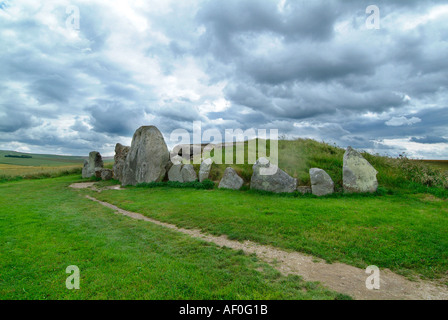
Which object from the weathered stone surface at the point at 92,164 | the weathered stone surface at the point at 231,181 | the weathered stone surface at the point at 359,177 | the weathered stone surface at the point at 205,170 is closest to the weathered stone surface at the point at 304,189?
the weathered stone surface at the point at 359,177

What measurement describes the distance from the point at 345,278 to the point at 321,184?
8854 millimetres

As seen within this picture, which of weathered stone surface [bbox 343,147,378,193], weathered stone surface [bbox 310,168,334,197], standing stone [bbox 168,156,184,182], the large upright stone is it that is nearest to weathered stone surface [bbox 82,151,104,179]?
the large upright stone

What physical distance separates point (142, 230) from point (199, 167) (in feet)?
34.0

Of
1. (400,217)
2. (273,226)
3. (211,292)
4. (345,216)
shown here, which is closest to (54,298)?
(211,292)

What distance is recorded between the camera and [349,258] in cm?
688

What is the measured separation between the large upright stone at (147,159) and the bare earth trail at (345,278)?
1355cm

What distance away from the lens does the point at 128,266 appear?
20.5 feet

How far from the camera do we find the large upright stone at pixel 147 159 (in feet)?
65.5

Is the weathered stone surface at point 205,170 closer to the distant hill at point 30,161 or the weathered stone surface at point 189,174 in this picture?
the weathered stone surface at point 189,174

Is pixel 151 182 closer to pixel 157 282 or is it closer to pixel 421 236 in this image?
pixel 157 282

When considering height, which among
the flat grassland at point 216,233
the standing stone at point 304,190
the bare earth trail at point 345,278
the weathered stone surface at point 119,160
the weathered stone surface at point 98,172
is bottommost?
the bare earth trail at point 345,278

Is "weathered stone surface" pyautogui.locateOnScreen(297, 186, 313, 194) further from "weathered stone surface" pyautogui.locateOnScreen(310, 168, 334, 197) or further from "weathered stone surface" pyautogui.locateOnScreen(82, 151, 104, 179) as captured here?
"weathered stone surface" pyautogui.locateOnScreen(82, 151, 104, 179)

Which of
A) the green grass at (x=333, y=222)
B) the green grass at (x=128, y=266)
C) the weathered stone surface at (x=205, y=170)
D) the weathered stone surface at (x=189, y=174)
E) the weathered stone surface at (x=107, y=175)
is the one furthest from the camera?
the weathered stone surface at (x=107, y=175)

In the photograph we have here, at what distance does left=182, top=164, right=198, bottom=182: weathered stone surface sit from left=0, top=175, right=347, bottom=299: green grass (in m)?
8.50
